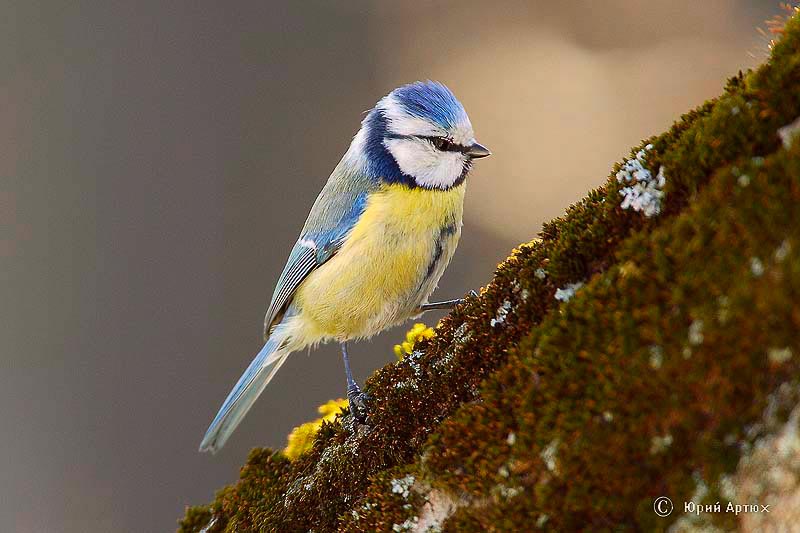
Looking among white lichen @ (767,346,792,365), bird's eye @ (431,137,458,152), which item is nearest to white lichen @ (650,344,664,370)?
white lichen @ (767,346,792,365)

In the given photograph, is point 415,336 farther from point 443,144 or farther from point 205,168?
point 205,168

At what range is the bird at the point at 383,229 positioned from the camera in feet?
8.64

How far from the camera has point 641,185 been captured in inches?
55.4

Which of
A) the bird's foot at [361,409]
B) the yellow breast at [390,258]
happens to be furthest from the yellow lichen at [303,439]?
the yellow breast at [390,258]

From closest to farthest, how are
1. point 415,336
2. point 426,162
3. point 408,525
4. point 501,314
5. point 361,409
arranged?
1. point 408,525
2. point 501,314
3. point 361,409
4. point 415,336
5. point 426,162

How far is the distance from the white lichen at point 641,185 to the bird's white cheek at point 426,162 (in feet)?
4.18

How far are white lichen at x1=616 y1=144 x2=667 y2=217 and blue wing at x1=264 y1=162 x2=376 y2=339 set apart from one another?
1405mm

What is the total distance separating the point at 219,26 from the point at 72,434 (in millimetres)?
3527

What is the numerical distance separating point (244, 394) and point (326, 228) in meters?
0.79

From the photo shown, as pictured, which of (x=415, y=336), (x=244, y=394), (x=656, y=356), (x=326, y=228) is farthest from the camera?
(x=244, y=394)

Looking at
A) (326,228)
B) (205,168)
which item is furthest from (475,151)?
(205,168)

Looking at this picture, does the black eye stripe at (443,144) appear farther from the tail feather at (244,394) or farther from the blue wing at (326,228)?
the tail feather at (244,394)

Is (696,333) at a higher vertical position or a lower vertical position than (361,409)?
lower

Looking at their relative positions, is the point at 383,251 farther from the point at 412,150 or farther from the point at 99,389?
the point at 99,389
